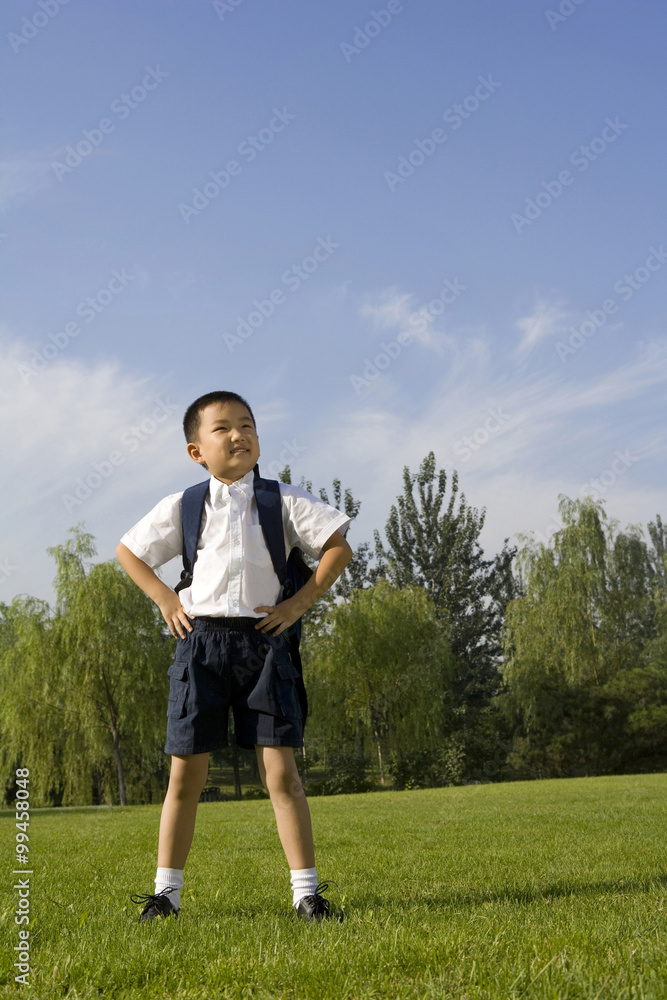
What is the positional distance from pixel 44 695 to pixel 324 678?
8.79 metres

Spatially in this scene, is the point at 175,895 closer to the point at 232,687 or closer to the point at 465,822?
the point at 232,687

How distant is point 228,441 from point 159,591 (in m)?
0.69

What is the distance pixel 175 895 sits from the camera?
318 cm

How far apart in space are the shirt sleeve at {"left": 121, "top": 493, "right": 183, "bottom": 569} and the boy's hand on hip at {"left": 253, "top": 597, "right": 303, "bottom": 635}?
510 mm

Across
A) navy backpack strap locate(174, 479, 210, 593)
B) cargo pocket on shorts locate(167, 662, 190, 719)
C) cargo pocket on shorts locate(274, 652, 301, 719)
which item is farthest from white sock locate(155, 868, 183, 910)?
navy backpack strap locate(174, 479, 210, 593)

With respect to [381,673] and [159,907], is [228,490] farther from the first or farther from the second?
[381,673]

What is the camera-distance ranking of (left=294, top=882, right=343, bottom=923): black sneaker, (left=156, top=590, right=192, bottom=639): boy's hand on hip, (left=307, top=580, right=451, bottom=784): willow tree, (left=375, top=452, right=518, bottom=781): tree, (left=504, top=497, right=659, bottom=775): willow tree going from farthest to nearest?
1. (left=375, top=452, right=518, bottom=781): tree
2. (left=504, top=497, right=659, bottom=775): willow tree
3. (left=307, top=580, right=451, bottom=784): willow tree
4. (left=156, top=590, right=192, bottom=639): boy's hand on hip
5. (left=294, top=882, right=343, bottom=923): black sneaker

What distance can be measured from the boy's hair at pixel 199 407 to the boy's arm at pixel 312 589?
0.68 metres

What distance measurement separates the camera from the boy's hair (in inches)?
140

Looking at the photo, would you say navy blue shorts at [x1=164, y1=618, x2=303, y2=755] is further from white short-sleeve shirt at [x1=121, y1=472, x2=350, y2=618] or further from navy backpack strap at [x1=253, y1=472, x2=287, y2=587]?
navy backpack strap at [x1=253, y1=472, x2=287, y2=587]

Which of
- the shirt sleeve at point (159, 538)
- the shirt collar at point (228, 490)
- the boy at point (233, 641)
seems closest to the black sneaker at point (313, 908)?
the boy at point (233, 641)

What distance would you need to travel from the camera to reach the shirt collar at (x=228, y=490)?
3449 mm

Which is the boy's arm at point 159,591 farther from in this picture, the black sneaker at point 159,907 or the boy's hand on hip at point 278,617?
the black sneaker at point 159,907

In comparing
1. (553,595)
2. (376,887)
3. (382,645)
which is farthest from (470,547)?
(376,887)
